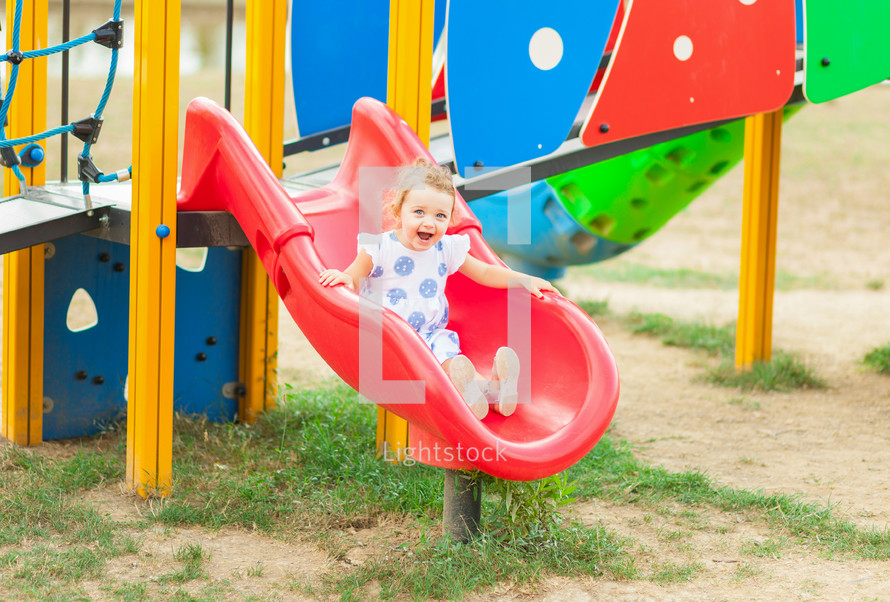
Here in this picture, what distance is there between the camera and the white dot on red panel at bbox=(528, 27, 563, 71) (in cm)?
430

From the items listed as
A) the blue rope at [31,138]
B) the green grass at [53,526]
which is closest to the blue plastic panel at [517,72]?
the blue rope at [31,138]

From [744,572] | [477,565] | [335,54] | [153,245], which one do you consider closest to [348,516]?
[477,565]

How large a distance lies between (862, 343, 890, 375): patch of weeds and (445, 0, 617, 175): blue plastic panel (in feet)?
9.76

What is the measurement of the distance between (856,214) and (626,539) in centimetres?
1030

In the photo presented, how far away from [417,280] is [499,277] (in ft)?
0.88

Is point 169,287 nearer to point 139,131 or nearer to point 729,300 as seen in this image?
point 139,131

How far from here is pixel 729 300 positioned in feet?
28.4

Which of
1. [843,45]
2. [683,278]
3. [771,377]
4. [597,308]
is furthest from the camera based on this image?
[683,278]

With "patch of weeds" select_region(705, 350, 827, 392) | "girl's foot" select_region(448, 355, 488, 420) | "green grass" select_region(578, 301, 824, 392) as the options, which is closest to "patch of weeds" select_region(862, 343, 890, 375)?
"green grass" select_region(578, 301, 824, 392)

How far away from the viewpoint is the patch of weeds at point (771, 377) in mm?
5762

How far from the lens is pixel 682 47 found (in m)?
4.48

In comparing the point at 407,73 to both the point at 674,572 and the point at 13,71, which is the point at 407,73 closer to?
the point at 13,71

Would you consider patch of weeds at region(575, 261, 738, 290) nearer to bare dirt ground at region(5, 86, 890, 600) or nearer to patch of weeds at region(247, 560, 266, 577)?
bare dirt ground at region(5, 86, 890, 600)

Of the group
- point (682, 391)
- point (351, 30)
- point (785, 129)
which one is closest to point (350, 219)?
point (351, 30)
